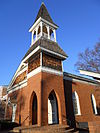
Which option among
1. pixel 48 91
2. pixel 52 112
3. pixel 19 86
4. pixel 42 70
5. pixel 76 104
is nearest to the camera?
pixel 48 91

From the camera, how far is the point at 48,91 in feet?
35.2

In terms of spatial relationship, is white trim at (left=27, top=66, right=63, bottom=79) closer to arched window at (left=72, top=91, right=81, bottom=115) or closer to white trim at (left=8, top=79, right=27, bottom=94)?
white trim at (left=8, top=79, right=27, bottom=94)

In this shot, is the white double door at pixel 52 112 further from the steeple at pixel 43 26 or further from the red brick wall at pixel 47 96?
the steeple at pixel 43 26

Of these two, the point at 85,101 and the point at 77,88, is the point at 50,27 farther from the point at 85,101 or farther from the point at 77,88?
A: the point at 85,101

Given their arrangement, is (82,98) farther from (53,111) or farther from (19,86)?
(19,86)

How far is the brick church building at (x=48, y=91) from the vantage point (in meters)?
10.8

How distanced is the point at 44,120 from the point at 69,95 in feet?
17.2

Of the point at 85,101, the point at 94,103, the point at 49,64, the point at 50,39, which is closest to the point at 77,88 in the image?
the point at 85,101

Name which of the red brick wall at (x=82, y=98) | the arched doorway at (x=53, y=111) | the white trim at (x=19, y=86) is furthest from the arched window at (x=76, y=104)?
the white trim at (x=19, y=86)

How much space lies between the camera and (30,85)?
1216cm

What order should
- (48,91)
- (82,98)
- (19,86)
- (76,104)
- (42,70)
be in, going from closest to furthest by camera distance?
(48,91), (42,70), (76,104), (82,98), (19,86)

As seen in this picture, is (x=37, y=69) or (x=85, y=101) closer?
(x=37, y=69)

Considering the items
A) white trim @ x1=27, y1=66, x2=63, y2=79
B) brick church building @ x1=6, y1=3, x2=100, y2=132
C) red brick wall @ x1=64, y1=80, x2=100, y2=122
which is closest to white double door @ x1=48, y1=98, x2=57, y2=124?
brick church building @ x1=6, y1=3, x2=100, y2=132

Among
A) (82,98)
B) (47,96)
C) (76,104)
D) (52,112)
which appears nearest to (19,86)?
(52,112)
